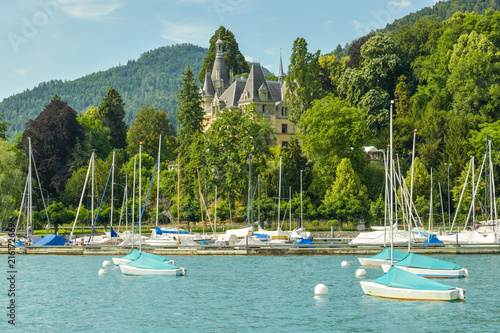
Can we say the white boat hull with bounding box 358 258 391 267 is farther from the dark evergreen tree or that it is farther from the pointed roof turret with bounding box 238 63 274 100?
the pointed roof turret with bounding box 238 63 274 100

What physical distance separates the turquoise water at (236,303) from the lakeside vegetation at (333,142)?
946 inches

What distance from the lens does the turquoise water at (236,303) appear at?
28.0 meters

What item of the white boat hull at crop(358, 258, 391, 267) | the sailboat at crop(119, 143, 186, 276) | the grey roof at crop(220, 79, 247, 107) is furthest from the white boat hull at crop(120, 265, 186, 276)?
the grey roof at crop(220, 79, 247, 107)

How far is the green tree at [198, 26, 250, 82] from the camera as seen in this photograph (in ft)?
382

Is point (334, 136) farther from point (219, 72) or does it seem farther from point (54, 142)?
point (54, 142)

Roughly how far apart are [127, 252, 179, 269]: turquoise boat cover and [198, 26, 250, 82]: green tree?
258 ft

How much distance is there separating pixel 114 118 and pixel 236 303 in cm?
9327

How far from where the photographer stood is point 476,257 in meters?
49.7

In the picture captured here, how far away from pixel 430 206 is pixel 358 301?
116ft

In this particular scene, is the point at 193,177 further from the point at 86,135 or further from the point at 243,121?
the point at 86,135

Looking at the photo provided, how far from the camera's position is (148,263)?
41.0 meters

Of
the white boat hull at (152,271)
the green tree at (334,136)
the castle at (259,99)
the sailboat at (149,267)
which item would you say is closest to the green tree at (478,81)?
the green tree at (334,136)

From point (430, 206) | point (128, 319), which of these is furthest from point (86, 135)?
point (128, 319)

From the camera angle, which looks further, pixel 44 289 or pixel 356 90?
pixel 356 90
